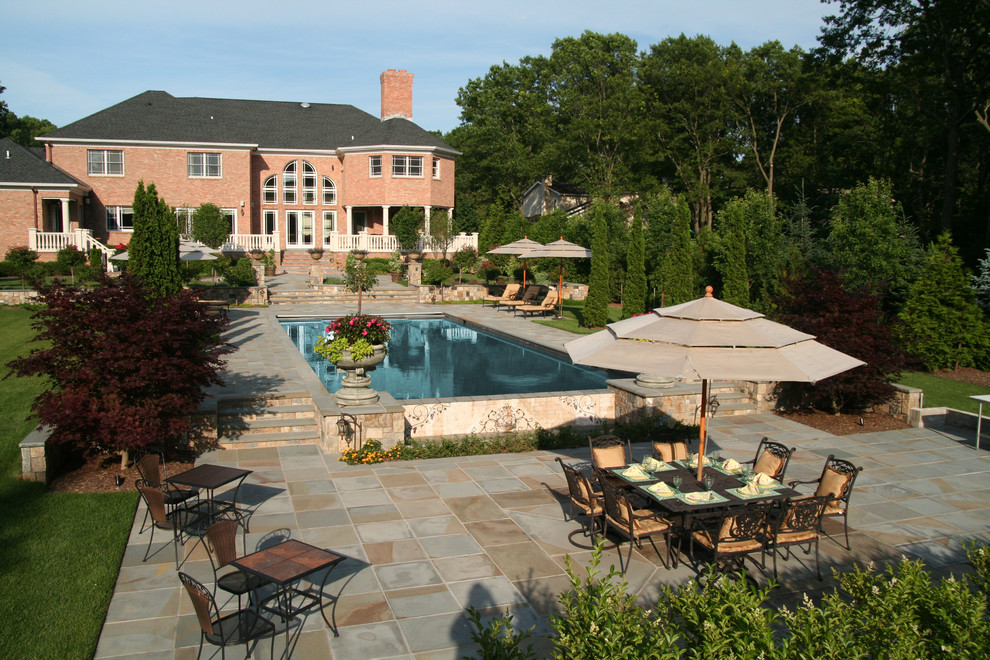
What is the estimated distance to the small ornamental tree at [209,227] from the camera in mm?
34438

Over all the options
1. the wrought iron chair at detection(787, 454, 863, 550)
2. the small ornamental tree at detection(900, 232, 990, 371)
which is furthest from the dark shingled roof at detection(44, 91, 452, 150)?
the wrought iron chair at detection(787, 454, 863, 550)

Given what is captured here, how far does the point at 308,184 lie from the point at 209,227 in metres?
9.38

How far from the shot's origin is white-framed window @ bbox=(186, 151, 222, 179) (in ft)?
128

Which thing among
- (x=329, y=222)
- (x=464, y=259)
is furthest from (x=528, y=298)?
(x=329, y=222)

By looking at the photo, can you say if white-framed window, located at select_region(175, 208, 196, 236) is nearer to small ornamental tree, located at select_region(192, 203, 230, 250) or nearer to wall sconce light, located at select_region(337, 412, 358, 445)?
small ornamental tree, located at select_region(192, 203, 230, 250)

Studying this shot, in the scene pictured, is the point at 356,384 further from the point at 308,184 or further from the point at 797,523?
the point at 308,184

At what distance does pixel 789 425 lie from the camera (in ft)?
41.7

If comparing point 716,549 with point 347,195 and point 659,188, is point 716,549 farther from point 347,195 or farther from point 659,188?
point 659,188

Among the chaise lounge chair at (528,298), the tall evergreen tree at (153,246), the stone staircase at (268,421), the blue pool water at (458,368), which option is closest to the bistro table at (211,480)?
the stone staircase at (268,421)

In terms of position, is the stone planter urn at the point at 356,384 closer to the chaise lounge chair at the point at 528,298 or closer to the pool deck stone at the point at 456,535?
the pool deck stone at the point at 456,535

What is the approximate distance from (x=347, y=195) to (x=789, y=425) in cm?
3360

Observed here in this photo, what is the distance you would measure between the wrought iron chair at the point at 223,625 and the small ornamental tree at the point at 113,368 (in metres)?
4.30

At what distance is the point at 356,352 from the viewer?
Result: 11.3 m

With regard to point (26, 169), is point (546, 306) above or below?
below
